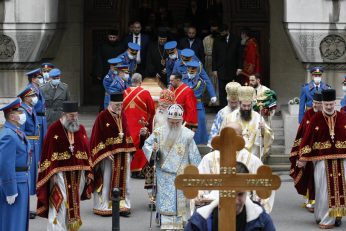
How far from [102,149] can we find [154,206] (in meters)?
1.29

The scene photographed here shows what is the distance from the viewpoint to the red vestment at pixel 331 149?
15523 mm

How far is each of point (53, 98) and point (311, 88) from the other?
4152 mm

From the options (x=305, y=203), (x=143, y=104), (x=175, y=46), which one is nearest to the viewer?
(x=305, y=203)

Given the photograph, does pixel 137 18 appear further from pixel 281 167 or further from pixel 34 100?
pixel 34 100

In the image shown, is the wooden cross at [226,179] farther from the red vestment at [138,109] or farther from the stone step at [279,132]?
the stone step at [279,132]

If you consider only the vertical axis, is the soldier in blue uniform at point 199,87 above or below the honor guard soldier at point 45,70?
below

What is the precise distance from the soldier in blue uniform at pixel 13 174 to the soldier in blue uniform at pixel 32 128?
2.54m

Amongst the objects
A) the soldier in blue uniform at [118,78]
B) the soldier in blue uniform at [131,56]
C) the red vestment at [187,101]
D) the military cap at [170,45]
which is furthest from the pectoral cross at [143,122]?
Answer: the soldier in blue uniform at [131,56]

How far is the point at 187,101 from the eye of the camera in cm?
1867

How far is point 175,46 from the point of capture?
20625mm

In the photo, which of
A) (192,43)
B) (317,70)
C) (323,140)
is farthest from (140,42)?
(323,140)

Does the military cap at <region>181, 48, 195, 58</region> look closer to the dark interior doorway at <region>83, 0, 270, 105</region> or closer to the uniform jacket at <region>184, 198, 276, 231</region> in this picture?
the dark interior doorway at <region>83, 0, 270, 105</region>

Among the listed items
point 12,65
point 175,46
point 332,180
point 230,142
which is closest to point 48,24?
point 12,65

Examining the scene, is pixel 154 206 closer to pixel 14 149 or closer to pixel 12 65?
pixel 14 149
